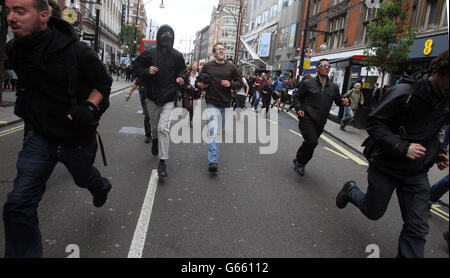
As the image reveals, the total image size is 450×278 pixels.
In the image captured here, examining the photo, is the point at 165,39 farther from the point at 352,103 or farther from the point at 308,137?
the point at 352,103

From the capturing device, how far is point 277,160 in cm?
706

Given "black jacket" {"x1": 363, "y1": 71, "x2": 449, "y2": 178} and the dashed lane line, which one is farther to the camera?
the dashed lane line

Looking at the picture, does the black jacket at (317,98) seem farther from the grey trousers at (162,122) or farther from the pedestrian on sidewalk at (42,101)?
the pedestrian on sidewalk at (42,101)

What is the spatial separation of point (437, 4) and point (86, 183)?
1886 cm

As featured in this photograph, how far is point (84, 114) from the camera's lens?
2.55 metres

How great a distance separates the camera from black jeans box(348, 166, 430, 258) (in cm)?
267

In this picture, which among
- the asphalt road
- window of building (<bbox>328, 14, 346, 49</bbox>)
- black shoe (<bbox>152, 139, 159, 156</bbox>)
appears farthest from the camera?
window of building (<bbox>328, 14, 346, 49</bbox>)

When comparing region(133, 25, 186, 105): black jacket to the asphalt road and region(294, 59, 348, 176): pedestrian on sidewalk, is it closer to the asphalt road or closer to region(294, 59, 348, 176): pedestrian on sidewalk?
the asphalt road

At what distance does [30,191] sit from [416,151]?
2.71 m

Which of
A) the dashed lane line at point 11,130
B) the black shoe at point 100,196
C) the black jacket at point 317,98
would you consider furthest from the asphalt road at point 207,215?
the black jacket at point 317,98

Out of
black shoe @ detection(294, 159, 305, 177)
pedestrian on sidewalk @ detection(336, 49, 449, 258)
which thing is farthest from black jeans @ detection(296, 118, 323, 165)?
pedestrian on sidewalk @ detection(336, 49, 449, 258)
